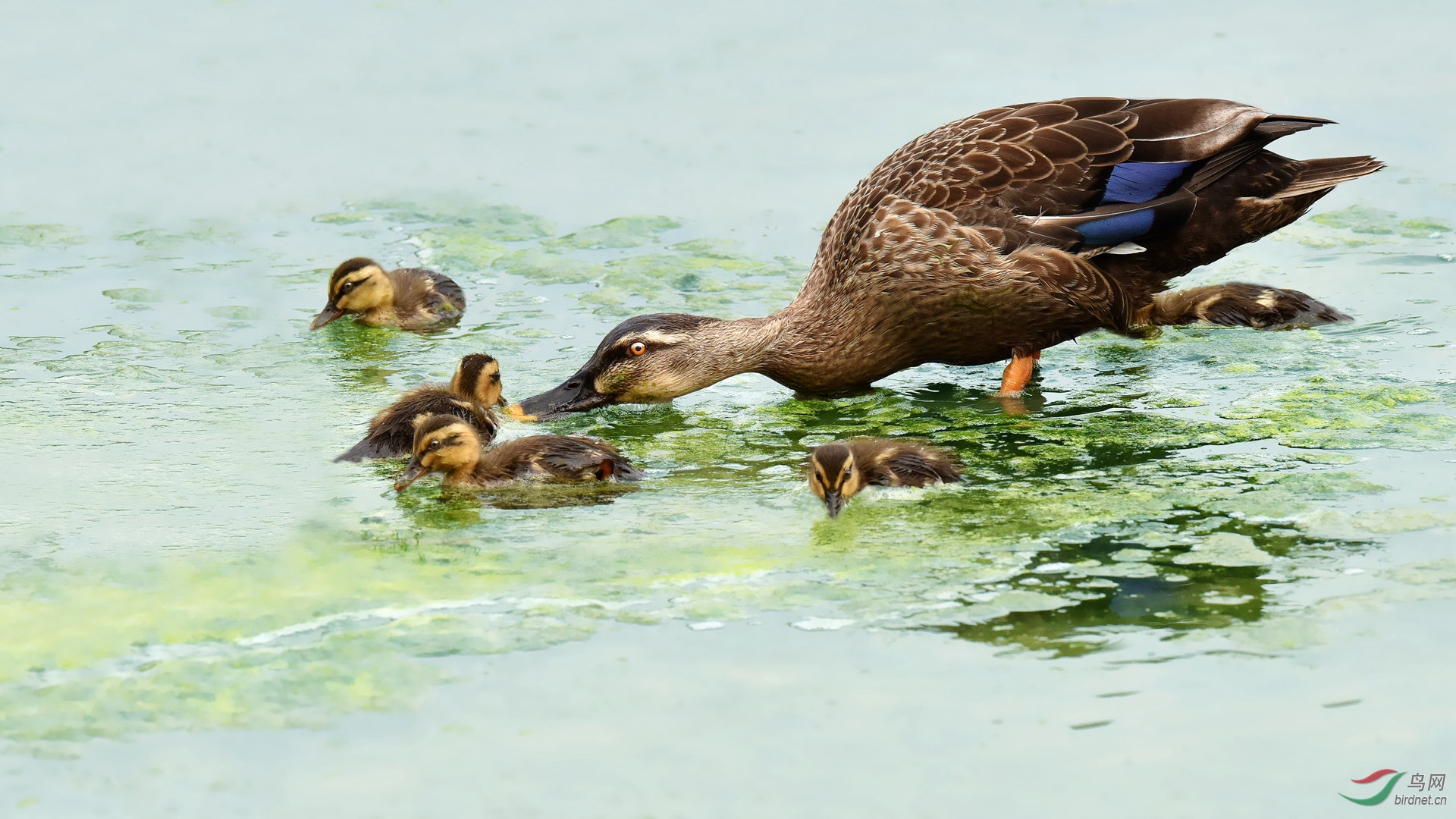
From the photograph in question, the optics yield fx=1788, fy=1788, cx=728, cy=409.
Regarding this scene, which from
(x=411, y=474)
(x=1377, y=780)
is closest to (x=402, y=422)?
(x=411, y=474)

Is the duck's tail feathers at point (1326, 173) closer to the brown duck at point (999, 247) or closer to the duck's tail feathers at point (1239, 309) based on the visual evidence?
the brown duck at point (999, 247)

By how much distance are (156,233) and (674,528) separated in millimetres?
4848

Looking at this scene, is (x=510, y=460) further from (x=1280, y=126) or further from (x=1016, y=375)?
(x=1280, y=126)

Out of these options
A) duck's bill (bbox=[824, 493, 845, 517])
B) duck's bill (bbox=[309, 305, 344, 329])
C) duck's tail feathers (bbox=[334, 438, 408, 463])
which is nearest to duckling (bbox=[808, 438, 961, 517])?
duck's bill (bbox=[824, 493, 845, 517])

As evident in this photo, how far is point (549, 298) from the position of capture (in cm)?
800

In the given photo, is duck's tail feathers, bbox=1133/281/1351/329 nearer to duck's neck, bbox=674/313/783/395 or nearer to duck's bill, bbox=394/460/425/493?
duck's neck, bbox=674/313/783/395

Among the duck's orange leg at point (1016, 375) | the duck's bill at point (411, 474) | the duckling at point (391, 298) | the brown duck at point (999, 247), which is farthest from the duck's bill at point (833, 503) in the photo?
the duckling at point (391, 298)

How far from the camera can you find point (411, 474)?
5.59 m

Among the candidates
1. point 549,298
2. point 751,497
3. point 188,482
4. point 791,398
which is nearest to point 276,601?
point 188,482

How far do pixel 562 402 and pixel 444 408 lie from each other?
2.10 feet

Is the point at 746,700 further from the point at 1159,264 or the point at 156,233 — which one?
the point at 156,233

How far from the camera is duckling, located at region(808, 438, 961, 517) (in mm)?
5195

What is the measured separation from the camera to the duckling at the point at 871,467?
5195 mm

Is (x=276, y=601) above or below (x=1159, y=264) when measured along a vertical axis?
below
